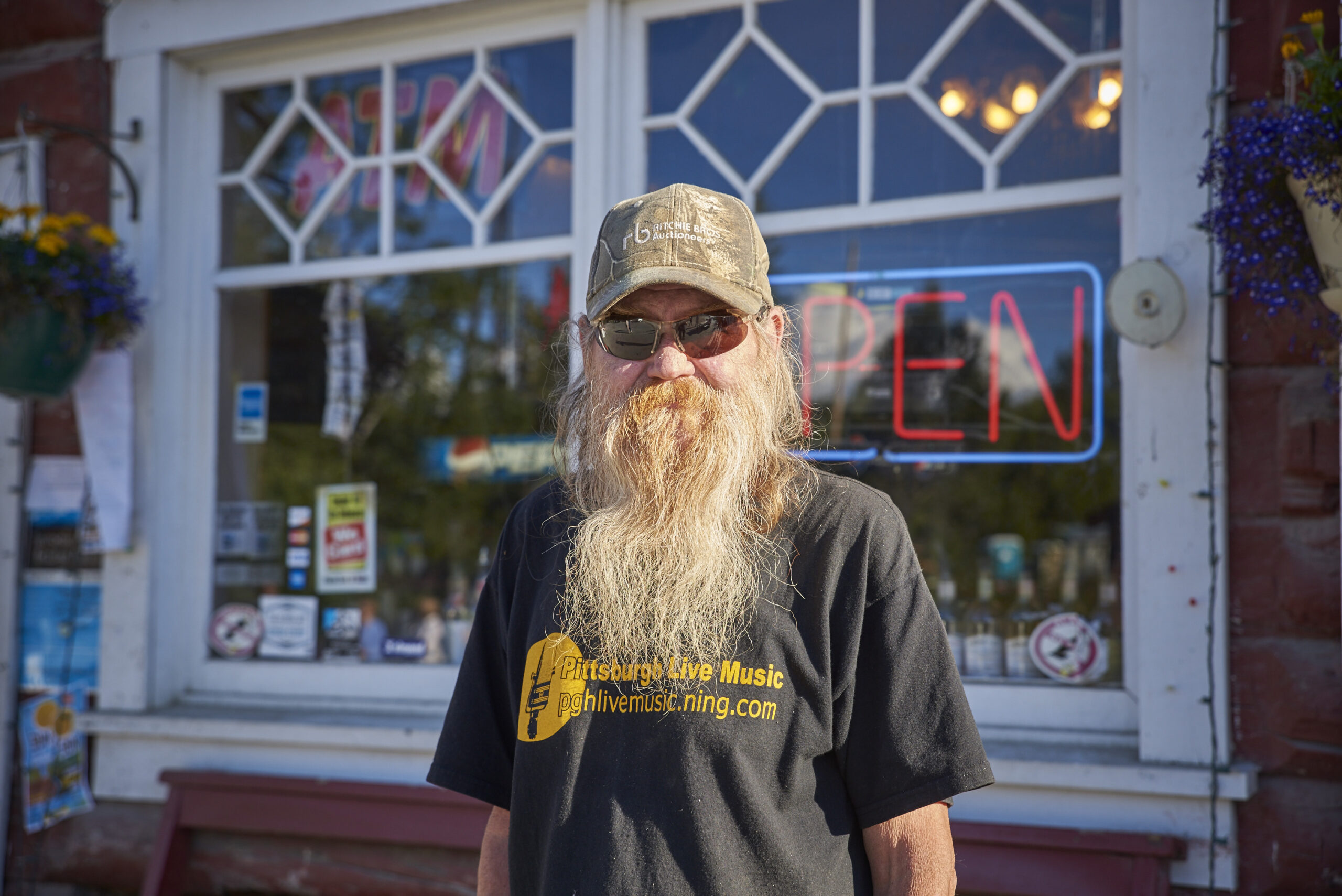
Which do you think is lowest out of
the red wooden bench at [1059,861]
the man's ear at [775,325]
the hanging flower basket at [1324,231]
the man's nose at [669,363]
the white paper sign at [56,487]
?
the red wooden bench at [1059,861]

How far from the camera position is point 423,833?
3275 millimetres

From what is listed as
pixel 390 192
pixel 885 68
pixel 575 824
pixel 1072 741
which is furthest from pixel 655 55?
pixel 575 824

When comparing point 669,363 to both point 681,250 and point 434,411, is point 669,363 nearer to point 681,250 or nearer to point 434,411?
point 681,250

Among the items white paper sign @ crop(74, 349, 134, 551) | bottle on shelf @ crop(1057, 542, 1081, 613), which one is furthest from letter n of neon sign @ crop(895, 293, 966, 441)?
white paper sign @ crop(74, 349, 134, 551)

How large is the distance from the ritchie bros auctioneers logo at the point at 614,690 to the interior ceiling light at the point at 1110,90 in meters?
2.33

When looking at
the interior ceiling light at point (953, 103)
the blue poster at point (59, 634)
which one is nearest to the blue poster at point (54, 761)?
the blue poster at point (59, 634)

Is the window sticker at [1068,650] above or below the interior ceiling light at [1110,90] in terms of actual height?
below

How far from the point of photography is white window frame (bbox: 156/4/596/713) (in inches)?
141

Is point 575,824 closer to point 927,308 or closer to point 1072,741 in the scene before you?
point 1072,741

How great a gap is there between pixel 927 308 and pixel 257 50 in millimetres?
2728

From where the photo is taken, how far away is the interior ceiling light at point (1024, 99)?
3082mm

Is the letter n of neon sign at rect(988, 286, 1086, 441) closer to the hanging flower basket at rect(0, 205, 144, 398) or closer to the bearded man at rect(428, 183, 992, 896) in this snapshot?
the bearded man at rect(428, 183, 992, 896)

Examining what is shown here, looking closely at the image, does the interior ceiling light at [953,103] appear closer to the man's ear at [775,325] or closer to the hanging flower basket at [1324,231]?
the hanging flower basket at [1324,231]

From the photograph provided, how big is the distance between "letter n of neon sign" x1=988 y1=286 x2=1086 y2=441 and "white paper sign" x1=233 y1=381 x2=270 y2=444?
276 cm
